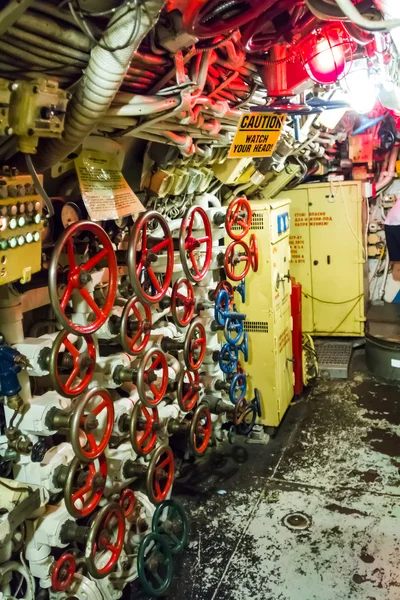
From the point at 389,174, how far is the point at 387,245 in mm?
975

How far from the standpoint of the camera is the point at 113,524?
2.81m

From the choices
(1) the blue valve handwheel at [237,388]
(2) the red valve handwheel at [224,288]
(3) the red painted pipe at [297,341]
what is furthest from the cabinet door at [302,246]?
(2) the red valve handwheel at [224,288]

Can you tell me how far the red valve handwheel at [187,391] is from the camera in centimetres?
336

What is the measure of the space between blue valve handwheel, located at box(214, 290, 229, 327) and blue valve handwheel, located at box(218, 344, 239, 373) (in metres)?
0.21

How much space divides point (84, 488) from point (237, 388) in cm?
206

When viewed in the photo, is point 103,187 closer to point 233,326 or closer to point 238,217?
point 238,217

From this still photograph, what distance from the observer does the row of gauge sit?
2262mm

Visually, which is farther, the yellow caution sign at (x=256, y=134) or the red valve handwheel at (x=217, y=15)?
the yellow caution sign at (x=256, y=134)

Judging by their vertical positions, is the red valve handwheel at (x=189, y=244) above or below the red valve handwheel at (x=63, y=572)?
above

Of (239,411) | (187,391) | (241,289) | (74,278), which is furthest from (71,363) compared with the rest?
(241,289)

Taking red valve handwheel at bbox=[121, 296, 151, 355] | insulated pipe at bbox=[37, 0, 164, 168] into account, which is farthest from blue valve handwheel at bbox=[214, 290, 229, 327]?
insulated pipe at bbox=[37, 0, 164, 168]

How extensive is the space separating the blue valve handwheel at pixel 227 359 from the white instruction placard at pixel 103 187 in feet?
5.55

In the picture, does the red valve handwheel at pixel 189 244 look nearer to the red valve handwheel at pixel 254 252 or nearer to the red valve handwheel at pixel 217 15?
the red valve handwheel at pixel 254 252

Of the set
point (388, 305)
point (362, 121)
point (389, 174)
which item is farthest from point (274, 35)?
point (388, 305)
